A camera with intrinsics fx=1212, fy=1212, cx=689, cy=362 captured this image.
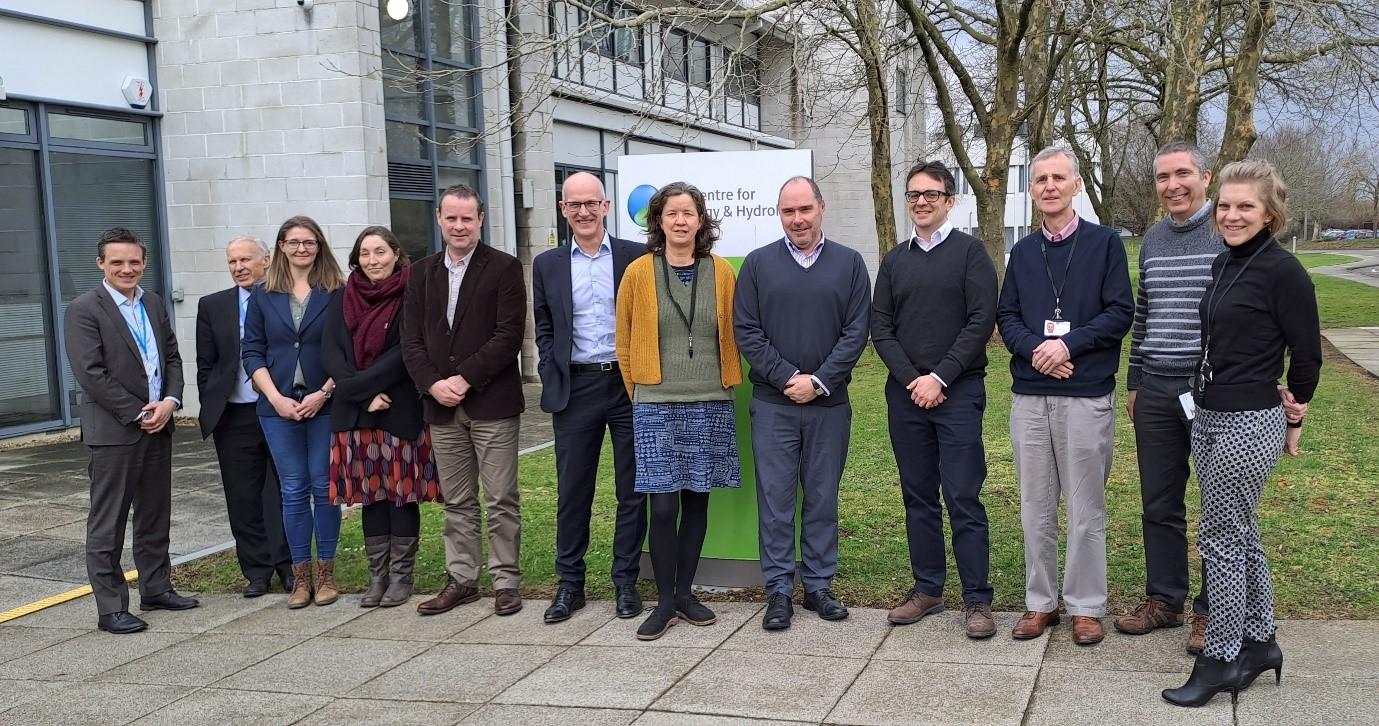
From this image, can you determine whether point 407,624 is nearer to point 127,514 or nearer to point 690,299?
point 127,514

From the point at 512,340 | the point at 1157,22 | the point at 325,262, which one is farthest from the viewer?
the point at 1157,22

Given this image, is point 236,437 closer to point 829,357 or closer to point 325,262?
point 325,262

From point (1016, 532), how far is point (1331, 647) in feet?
8.27

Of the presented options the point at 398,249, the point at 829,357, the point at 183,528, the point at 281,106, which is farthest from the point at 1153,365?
the point at 281,106

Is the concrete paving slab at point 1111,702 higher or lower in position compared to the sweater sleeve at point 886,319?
lower

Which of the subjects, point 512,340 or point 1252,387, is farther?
point 512,340

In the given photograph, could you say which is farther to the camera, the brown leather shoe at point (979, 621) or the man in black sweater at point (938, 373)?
the man in black sweater at point (938, 373)

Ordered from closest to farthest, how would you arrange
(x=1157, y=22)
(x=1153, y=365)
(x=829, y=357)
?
(x=1153, y=365), (x=829, y=357), (x=1157, y=22)

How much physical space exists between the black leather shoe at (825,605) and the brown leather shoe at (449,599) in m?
1.68

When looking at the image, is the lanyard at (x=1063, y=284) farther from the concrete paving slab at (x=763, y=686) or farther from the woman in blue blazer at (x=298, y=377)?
the woman in blue blazer at (x=298, y=377)

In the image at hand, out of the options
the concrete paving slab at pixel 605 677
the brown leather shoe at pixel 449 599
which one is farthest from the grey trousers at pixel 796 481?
the brown leather shoe at pixel 449 599

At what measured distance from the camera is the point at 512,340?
5.81 meters

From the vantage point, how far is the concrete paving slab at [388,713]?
4371mm

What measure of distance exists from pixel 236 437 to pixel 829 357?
3171 millimetres
